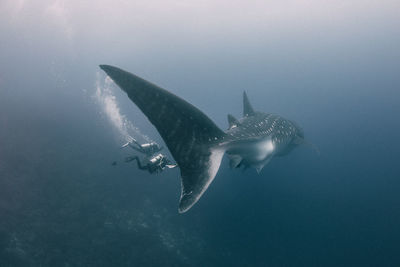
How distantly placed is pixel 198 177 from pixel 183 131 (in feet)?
2.44

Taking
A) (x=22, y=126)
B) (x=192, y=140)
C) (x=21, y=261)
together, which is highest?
(x=192, y=140)

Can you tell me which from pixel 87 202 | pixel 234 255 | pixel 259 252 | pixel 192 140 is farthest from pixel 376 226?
pixel 192 140

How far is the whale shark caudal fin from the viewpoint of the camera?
3.41 meters

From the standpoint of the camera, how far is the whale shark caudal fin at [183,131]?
3.41 metres

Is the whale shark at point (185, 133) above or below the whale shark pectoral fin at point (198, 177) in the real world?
above

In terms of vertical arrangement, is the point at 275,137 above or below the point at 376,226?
above

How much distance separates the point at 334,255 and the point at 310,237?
195cm

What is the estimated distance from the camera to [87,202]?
17.1 meters

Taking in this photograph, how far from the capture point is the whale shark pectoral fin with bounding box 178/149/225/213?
11.4 ft

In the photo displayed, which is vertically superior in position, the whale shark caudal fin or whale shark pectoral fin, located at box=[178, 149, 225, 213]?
the whale shark caudal fin

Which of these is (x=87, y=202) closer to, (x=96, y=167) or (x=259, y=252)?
(x=96, y=167)

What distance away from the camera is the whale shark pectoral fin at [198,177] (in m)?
3.46

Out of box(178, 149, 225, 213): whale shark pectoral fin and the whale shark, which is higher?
the whale shark

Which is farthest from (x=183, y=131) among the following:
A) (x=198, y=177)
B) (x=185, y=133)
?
(x=198, y=177)
